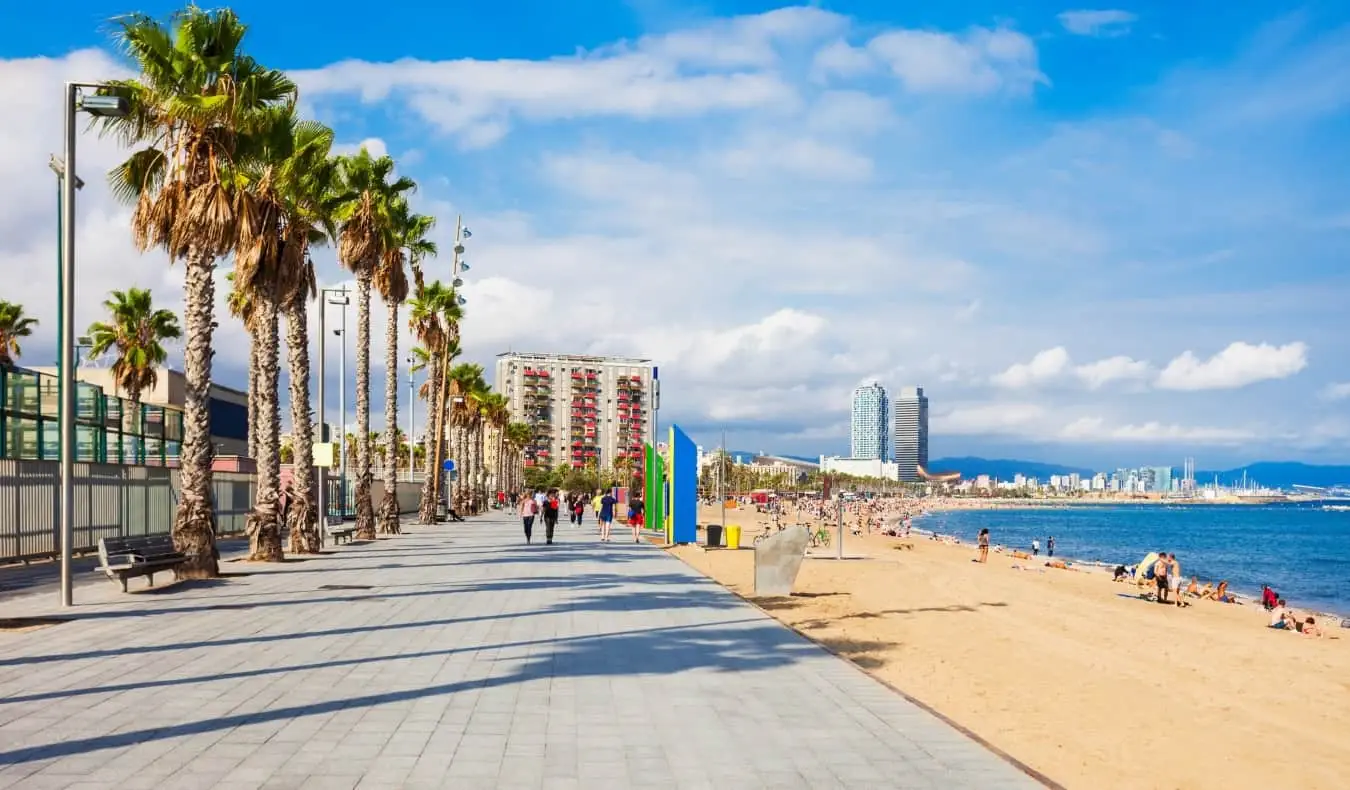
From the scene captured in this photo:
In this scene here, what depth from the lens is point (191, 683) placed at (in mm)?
9953

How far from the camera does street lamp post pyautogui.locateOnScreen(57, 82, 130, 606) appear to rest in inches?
599

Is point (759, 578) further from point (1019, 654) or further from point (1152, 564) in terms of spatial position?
point (1152, 564)

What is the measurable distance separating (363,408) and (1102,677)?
2930 centimetres

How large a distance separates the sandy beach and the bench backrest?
413 inches

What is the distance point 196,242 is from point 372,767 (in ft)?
49.8

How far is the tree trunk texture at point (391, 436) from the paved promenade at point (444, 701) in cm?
2227

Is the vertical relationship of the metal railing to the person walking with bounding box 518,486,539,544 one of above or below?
above

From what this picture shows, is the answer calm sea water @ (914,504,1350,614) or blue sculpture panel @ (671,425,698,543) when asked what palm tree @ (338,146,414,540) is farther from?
calm sea water @ (914,504,1350,614)

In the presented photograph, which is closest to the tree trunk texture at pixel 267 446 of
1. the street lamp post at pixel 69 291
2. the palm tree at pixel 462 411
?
A: the street lamp post at pixel 69 291

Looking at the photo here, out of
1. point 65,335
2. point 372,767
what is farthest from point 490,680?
point 65,335

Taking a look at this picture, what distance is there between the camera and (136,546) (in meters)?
18.7

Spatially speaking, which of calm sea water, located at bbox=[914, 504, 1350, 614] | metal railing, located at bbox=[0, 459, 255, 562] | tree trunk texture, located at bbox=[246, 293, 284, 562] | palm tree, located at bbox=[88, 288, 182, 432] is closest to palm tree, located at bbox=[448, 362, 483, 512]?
palm tree, located at bbox=[88, 288, 182, 432]

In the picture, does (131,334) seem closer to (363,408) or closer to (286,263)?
(363,408)

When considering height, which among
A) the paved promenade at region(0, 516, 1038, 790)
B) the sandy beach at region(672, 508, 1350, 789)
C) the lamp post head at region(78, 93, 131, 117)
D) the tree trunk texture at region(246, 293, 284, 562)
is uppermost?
the lamp post head at region(78, 93, 131, 117)
